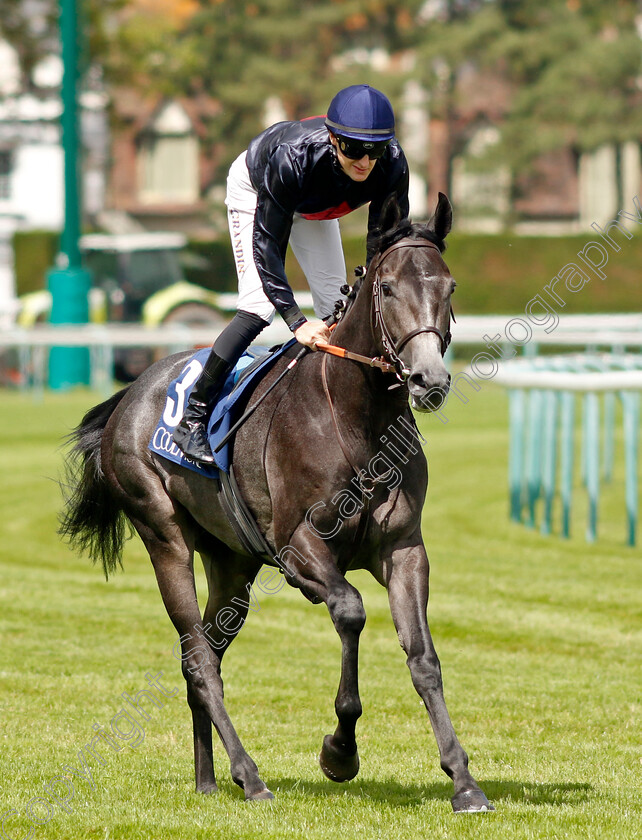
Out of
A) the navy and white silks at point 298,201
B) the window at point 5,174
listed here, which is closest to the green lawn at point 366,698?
the navy and white silks at point 298,201

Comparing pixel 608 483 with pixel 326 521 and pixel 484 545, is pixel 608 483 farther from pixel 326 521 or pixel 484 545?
pixel 326 521

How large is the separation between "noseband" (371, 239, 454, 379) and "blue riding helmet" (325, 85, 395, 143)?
389 millimetres

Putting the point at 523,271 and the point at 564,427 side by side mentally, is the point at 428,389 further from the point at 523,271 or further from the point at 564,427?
the point at 523,271

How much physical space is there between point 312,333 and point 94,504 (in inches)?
64.1

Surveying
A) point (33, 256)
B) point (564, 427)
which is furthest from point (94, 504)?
point (33, 256)

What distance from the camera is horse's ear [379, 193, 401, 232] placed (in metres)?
4.11

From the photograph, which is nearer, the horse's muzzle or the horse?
the horse's muzzle

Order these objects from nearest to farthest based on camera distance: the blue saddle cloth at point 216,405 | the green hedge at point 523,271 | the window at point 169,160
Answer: the blue saddle cloth at point 216,405, the green hedge at point 523,271, the window at point 169,160

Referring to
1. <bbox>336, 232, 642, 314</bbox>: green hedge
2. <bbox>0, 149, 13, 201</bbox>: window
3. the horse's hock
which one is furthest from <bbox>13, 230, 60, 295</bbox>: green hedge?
the horse's hock

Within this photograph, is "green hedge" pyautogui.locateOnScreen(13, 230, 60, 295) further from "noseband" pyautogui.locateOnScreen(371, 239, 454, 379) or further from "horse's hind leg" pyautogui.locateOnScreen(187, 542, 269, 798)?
"noseband" pyautogui.locateOnScreen(371, 239, 454, 379)

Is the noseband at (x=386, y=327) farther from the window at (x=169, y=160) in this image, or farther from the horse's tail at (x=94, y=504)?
A: the window at (x=169, y=160)

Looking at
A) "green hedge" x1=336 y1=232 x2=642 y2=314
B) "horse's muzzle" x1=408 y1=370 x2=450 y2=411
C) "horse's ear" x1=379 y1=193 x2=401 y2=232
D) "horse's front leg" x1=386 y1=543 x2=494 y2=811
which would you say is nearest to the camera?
"horse's muzzle" x1=408 y1=370 x2=450 y2=411

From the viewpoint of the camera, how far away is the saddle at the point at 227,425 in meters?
4.60

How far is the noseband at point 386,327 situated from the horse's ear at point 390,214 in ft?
0.27
